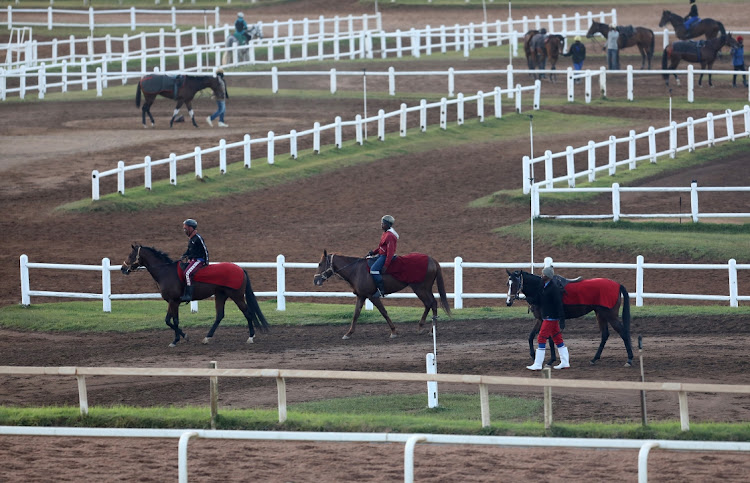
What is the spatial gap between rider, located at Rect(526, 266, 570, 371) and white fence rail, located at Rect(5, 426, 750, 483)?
4.35 meters

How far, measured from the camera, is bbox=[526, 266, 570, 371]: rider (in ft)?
56.9

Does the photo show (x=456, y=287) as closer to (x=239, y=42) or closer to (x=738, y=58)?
(x=738, y=58)

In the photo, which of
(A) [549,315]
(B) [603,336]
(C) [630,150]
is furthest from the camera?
(C) [630,150]

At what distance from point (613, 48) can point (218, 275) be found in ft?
96.8

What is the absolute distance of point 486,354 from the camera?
61.9ft

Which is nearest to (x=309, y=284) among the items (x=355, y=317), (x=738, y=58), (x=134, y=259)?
(x=355, y=317)

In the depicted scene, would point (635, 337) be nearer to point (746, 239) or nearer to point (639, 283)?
point (639, 283)

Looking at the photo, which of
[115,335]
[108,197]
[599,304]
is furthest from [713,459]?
[108,197]

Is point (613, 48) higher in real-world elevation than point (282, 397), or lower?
higher

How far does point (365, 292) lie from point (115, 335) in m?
4.47

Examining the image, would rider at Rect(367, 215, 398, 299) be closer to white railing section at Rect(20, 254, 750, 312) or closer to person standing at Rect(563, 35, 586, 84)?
white railing section at Rect(20, 254, 750, 312)

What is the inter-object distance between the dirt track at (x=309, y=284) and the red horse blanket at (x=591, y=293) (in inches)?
36.6

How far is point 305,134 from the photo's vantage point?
37.4 m

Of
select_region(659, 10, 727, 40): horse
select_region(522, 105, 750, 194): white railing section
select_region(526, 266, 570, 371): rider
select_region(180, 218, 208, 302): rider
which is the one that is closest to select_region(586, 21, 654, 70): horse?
select_region(659, 10, 727, 40): horse
